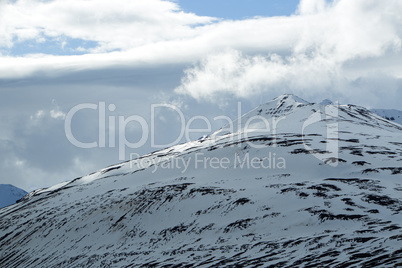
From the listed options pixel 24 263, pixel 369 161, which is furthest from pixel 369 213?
pixel 24 263

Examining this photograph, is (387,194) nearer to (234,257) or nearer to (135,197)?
(234,257)

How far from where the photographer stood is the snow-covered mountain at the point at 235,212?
163 feet

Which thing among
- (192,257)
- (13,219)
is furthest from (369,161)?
(13,219)

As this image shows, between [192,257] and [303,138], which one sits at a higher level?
Result: [303,138]

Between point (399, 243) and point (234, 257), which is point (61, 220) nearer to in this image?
point (234, 257)

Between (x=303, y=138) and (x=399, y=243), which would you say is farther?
(x=303, y=138)

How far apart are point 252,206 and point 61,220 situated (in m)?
40.5

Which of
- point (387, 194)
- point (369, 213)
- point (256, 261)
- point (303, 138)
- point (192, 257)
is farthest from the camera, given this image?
point (303, 138)

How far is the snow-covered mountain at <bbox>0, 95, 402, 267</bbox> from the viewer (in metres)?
49.8

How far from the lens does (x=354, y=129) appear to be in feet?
511

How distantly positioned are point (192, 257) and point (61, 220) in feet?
148

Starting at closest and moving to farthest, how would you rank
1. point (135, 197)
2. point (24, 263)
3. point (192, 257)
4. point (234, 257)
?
1. point (234, 257)
2. point (192, 257)
3. point (24, 263)
4. point (135, 197)

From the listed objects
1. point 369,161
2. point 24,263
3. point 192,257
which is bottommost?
point 24,263

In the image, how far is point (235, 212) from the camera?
73.6 meters
